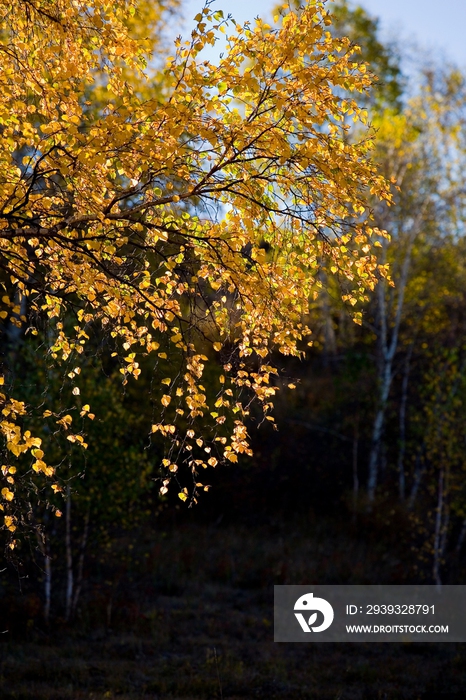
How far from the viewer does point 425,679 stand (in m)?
9.68

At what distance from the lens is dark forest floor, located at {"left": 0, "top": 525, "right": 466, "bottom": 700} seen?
8.79m

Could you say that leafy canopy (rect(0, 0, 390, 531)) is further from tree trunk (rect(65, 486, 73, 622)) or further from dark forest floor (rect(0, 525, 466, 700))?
tree trunk (rect(65, 486, 73, 622))

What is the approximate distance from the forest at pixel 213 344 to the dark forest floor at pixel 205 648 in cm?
5

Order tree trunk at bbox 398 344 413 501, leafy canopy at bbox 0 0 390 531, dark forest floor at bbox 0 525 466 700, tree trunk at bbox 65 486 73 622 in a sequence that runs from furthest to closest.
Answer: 1. tree trunk at bbox 398 344 413 501
2. tree trunk at bbox 65 486 73 622
3. dark forest floor at bbox 0 525 466 700
4. leafy canopy at bbox 0 0 390 531

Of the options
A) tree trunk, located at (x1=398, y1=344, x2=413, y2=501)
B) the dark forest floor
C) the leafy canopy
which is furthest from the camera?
tree trunk, located at (x1=398, y1=344, x2=413, y2=501)

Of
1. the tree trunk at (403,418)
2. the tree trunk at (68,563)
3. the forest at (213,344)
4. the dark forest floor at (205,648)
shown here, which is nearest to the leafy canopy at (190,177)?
the forest at (213,344)

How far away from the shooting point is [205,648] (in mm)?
10148

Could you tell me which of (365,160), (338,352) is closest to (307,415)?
(338,352)

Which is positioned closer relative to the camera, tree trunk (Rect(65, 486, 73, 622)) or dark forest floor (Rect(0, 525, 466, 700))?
dark forest floor (Rect(0, 525, 466, 700))

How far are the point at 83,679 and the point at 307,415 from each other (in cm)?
1106

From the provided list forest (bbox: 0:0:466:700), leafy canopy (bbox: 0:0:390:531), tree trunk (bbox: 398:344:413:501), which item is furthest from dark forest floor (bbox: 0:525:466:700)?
leafy canopy (bbox: 0:0:390:531)

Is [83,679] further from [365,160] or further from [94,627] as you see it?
[365,160]

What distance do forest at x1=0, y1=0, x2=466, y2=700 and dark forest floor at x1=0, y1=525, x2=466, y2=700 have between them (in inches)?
1.9

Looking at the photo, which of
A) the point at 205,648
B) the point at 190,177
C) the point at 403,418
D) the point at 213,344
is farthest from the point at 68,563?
the point at 403,418
